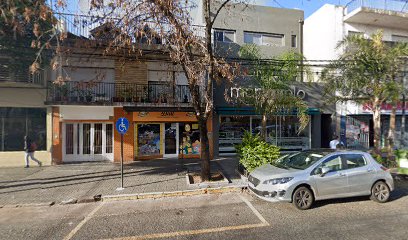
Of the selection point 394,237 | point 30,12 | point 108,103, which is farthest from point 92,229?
point 108,103

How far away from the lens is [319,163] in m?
6.39

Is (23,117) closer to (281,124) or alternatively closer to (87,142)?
(87,142)

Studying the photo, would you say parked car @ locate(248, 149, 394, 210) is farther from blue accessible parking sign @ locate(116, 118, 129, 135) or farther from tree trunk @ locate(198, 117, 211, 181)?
blue accessible parking sign @ locate(116, 118, 129, 135)

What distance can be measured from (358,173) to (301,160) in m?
1.42

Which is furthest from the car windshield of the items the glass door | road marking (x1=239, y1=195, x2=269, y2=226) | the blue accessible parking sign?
the glass door

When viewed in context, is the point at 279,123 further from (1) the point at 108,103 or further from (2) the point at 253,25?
(1) the point at 108,103

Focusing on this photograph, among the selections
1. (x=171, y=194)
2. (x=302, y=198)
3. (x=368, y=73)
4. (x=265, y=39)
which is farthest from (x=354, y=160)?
(x=265, y=39)

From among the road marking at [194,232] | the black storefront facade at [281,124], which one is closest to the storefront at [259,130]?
the black storefront facade at [281,124]

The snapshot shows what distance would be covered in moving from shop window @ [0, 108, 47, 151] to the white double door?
1040 millimetres

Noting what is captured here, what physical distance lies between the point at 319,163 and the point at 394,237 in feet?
7.10

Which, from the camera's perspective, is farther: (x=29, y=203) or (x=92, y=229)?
(x=29, y=203)

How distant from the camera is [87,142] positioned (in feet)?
43.4

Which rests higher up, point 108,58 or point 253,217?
point 108,58

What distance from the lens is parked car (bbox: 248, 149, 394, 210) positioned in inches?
239
